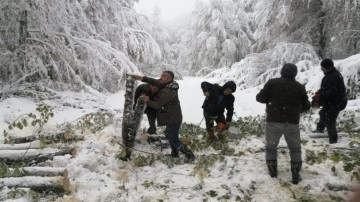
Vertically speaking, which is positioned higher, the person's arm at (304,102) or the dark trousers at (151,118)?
the person's arm at (304,102)

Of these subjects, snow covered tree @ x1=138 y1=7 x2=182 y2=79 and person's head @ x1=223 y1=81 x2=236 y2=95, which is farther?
snow covered tree @ x1=138 y1=7 x2=182 y2=79

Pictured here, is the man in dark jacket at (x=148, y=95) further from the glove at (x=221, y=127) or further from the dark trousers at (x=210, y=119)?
the glove at (x=221, y=127)

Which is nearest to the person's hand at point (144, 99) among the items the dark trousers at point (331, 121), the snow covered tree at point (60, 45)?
the dark trousers at point (331, 121)

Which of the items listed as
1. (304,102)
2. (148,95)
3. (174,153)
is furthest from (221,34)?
(304,102)

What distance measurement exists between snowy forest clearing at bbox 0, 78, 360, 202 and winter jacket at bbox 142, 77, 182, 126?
749 millimetres

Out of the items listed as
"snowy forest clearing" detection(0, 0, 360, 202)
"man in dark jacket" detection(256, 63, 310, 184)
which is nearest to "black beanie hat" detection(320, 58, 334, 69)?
"snowy forest clearing" detection(0, 0, 360, 202)

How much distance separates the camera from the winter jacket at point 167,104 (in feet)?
20.5

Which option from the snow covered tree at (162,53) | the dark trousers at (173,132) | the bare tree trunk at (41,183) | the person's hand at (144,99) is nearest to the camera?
the bare tree trunk at (41,183)

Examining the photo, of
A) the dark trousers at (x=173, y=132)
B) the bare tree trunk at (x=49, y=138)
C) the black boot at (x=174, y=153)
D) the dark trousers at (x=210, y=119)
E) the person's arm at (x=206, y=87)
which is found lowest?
the black boot at (x=174, y=153)

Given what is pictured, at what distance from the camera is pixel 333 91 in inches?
288

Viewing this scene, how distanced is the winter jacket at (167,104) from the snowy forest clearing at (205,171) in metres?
0.75

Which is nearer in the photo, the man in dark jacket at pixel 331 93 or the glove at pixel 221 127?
the man in dark jacket at pixel 331 93

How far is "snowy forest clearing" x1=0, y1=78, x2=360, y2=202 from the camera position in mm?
5297

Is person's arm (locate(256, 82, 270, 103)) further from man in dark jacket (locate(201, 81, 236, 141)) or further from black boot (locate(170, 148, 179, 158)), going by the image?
black boot (locate(170, 148, 179, 158))
